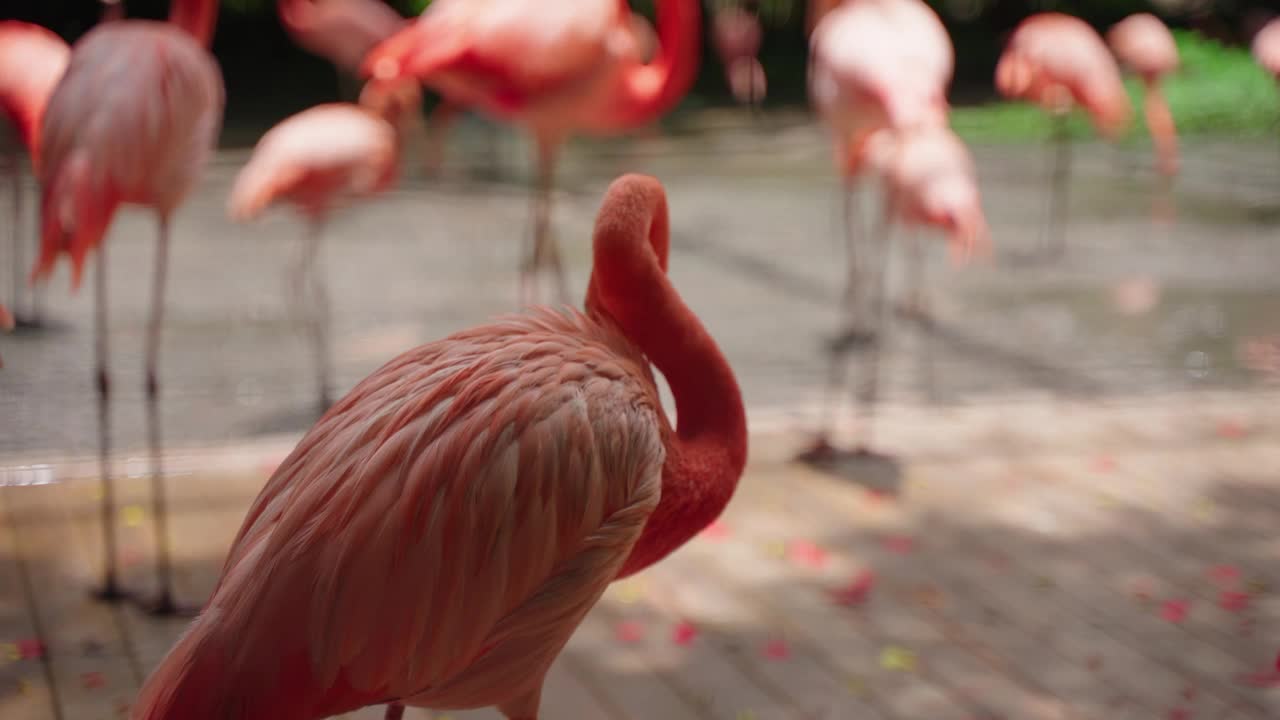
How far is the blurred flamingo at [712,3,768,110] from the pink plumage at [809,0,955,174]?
6.72m

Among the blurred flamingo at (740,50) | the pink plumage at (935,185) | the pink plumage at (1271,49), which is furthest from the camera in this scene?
the blurred flamingo at (740,50)

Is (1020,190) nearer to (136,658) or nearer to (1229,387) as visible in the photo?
(1229,387)

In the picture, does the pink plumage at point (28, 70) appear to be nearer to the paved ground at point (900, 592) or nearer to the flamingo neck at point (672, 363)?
the paved ground at point (900, 592)

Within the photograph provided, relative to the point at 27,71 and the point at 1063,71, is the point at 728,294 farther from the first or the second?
the point at 27,71

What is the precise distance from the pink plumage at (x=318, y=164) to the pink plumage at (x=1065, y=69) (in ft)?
12.4

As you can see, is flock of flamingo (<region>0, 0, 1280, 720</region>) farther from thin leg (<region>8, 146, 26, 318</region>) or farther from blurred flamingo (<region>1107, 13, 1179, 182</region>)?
blurred flamingo (<region>1107, 13, 1179, 182</region>)

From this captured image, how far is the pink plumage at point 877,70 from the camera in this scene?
13.5 ft

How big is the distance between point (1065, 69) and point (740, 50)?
5600 millimetres

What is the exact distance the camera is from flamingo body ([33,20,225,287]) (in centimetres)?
282

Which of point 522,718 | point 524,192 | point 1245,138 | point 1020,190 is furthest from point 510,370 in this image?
point 1245,138

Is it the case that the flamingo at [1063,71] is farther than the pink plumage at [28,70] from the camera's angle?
Yes

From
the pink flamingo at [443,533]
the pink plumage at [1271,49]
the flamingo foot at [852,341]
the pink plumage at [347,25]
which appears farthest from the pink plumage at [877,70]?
the pink plumage at [347,25]

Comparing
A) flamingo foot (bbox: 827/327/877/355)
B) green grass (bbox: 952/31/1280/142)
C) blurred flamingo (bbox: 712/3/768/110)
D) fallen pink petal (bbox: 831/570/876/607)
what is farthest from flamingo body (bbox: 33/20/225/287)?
green grass (bbox: 952/31/1280/142)

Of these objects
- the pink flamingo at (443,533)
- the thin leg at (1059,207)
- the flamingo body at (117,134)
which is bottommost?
the thin leg at (1059,207)
